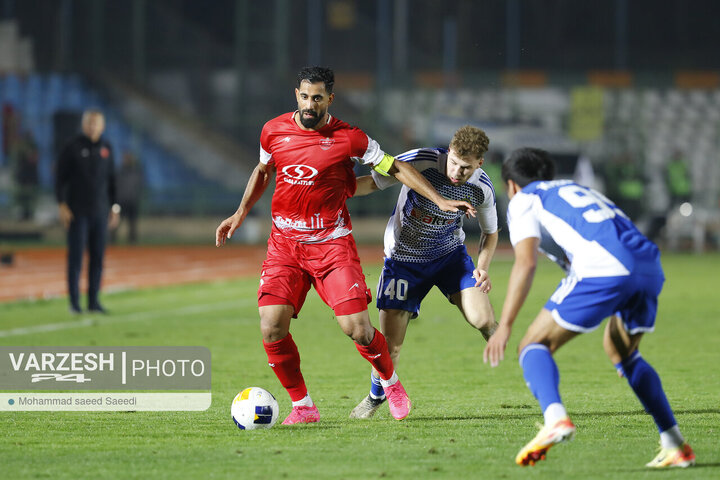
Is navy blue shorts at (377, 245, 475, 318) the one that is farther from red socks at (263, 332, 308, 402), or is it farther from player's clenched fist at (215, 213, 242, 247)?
player's clenched fist at (215, 213, 242, 247)

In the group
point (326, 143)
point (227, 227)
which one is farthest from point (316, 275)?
point (326, 143)

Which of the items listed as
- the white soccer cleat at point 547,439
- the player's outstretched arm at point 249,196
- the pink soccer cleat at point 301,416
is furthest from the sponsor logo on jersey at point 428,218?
the white soccer cleat at point 547,439

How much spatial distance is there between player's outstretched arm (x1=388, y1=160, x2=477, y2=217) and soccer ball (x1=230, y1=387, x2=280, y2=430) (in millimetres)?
1453

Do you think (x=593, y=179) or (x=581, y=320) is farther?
(x=593, y=179)

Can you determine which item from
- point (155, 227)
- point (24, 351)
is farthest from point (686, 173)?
point (24, 351)

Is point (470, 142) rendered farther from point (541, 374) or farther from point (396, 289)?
point (541, 374)

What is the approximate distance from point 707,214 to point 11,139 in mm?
18527

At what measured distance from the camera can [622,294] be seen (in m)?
5.06

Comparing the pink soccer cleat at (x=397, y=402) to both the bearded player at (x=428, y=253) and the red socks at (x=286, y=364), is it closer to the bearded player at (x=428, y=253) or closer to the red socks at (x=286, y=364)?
the bearded player at (x=428, y=253)

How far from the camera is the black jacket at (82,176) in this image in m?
12.5

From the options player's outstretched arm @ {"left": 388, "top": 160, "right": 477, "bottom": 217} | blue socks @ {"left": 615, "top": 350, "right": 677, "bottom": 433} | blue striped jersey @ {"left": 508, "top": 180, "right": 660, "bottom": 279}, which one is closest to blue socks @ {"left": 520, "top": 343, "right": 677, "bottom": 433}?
blue socks @ {"left": 615, "top": 350, "right": 677, "bottom": 433}

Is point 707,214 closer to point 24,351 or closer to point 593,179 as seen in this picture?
point 593,179

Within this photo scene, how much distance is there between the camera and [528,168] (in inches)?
211

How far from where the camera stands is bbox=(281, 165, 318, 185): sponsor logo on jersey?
6433mm
